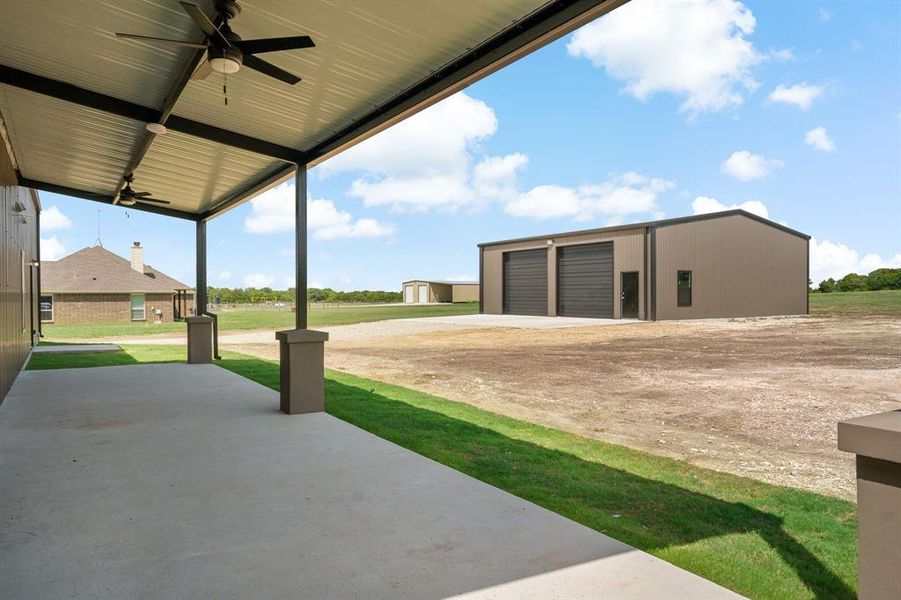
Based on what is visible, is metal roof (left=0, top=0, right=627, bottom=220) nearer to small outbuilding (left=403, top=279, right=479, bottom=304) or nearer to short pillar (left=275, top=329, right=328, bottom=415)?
short pillar (left=275, top=329, right=328, bottom=415)

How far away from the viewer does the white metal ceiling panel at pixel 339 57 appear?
3.94m

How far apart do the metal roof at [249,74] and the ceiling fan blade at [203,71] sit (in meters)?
0.13

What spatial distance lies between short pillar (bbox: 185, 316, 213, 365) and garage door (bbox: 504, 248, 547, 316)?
1938cm

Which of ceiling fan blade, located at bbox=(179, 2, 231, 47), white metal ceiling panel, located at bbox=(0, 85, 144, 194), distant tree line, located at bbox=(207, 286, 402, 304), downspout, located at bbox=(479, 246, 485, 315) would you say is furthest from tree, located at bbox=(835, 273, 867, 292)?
ceiling fan blade, located at bbox=(179, 2, 231, 47)

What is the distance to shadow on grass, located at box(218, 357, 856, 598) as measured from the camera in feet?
9.13

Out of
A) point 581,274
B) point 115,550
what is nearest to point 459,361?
point 115,550

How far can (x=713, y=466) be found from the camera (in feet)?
15.3

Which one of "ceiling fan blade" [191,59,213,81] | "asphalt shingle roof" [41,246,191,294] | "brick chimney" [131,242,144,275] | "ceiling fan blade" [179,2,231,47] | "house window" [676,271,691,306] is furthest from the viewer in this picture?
"brick chimney" [131,242,144,275]

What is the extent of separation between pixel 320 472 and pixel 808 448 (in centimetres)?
441

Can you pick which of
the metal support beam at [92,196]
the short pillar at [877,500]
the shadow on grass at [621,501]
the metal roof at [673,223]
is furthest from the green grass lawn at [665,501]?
the metal roof at [673,223]

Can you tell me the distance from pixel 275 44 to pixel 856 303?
3919 centimetres

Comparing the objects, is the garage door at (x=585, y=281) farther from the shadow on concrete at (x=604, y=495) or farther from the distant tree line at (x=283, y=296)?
the distant tree line at (x=283, y=296)

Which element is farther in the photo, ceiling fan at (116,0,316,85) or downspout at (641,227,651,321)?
downspout at (641,227,651,321)

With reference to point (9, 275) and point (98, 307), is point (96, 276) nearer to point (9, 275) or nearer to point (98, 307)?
point (98, 307)
